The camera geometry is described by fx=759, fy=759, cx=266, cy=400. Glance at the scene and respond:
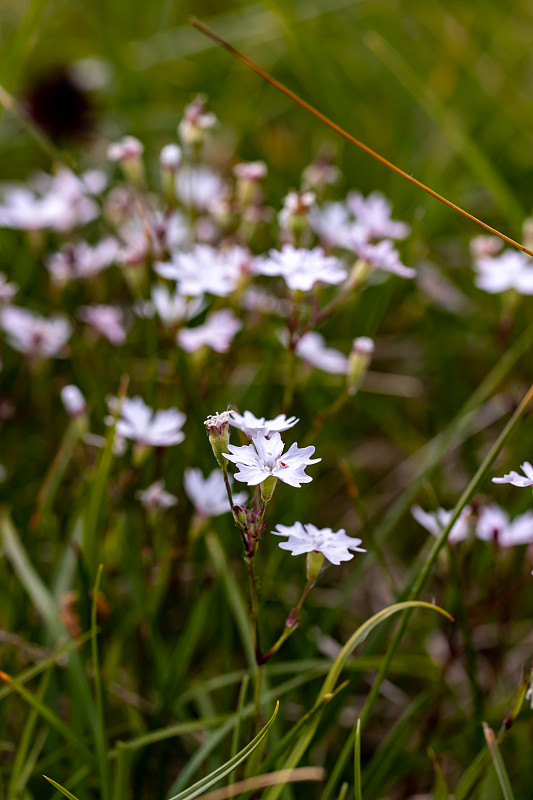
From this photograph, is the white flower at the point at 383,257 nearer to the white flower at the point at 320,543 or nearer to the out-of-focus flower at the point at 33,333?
the white flower at the point at 320,543

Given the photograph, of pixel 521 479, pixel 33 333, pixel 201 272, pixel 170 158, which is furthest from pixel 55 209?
pixel 521 479

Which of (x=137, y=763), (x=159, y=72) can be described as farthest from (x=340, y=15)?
(x=137, y=763)

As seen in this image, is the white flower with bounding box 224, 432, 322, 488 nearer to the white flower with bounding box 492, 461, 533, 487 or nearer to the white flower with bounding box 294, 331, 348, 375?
the white flower with bounding box 492, 461, 533, 487

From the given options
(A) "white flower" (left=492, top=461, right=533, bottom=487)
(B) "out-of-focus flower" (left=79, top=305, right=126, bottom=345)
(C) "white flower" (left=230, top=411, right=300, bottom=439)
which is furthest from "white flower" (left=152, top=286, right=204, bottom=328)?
(A) "white flower" (left=492, top=461, right=533, bottom=487)

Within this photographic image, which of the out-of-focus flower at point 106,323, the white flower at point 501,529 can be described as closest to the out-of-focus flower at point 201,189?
the out-of-focus flower at point 106,323

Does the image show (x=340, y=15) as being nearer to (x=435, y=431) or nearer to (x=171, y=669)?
(x=435, y=431)

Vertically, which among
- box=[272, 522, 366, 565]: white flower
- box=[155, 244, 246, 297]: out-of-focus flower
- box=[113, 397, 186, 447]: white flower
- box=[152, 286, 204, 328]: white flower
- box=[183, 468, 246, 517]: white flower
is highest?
box=[272, 522, 366, 565]: white flower
